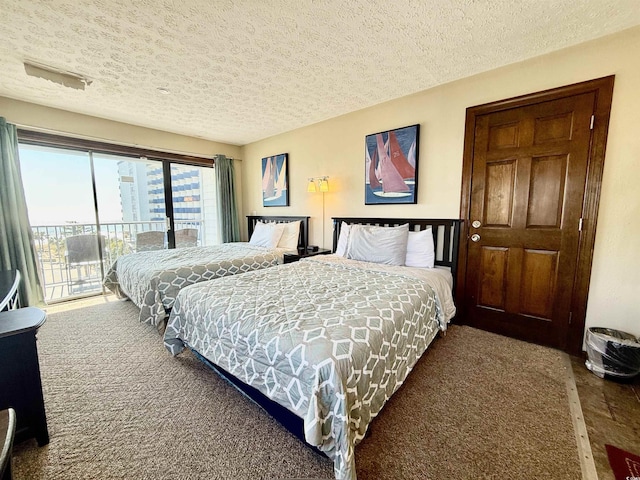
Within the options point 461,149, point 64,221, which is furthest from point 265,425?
point 64,221

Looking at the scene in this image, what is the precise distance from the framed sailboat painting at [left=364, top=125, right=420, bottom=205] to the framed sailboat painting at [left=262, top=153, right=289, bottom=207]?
5.23 feet

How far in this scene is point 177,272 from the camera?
266cm

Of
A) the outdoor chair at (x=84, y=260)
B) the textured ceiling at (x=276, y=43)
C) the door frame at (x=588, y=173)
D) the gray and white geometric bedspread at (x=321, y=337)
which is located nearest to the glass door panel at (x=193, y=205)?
the outdoor chair at (x=84, y=260)

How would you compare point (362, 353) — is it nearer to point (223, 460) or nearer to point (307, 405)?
point (307, 405)

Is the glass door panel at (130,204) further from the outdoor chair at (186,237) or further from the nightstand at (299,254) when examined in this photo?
the nightstand at (299,254)

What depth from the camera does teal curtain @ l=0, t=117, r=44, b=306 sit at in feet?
9.70

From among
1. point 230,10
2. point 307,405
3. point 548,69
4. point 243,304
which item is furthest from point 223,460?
point 548,69

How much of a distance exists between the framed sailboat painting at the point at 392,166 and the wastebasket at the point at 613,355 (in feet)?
6.22

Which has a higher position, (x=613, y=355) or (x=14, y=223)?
(x=14, y=223)

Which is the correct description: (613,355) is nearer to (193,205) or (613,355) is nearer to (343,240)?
(343,240)

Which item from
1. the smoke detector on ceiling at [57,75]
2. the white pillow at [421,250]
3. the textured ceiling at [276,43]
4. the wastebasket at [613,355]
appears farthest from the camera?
the white pillow at [421,250]

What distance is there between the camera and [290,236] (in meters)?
4.10

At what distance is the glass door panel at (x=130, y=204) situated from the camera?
13.0ft

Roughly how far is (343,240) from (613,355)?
8.20 ft
